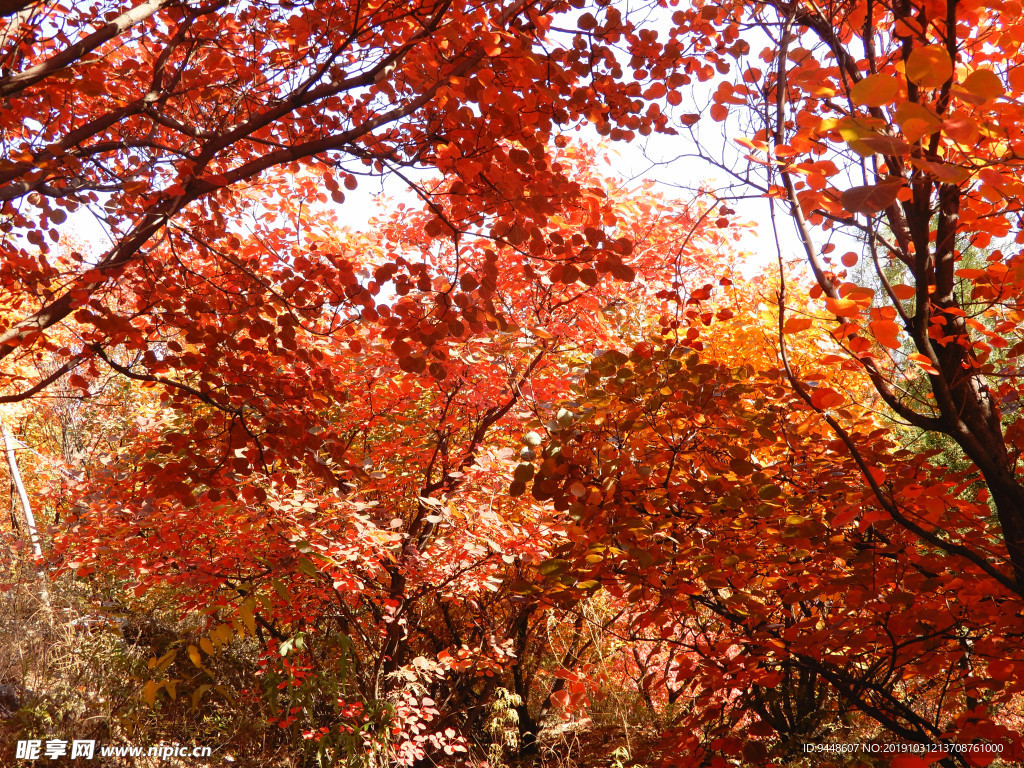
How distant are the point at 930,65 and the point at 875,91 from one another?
13cm

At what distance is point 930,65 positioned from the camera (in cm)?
103

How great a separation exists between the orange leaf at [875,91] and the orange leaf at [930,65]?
0.06 m

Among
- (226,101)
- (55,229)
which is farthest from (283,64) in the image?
(55,229)

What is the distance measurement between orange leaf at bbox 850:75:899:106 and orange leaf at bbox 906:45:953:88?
2.3 inches

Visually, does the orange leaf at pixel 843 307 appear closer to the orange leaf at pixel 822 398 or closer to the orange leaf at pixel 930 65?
the orange leaf at pixel 822 398

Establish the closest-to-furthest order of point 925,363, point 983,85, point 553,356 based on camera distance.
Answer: point 983,85
point 925,363
point 553,356

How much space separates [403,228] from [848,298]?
4389 millimetres

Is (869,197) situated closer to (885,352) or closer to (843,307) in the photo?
(843,307)

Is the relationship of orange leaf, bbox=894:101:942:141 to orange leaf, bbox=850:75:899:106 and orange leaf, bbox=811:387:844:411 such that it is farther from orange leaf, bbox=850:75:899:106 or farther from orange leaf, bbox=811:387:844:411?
orange leaf, bbox=811:387:844:411

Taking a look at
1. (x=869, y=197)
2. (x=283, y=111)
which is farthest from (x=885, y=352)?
(x=283, y=111)

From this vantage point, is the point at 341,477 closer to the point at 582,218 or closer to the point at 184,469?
the point at 184,469

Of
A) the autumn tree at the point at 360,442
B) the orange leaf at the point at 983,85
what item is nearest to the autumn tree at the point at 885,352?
the orange leaf at the point at 983,85

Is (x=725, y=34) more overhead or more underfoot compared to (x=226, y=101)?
more overhead

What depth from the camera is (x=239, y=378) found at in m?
3.16
